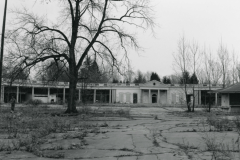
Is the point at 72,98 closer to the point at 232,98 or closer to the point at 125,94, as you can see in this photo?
the point at 232,98

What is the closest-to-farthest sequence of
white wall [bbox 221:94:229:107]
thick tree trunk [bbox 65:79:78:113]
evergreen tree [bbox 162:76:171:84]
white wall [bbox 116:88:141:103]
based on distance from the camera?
1. thick tree trunk [bbox 65:79:78:113]
2. white wall [bbox 221:94:229:107]
3. white wall [bbox 116:88:141:103]
4. evergreen tree [bbox 162:76:171:84]

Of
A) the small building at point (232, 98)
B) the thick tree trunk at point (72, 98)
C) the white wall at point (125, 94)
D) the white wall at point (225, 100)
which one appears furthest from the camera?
the white wall at point (125, 94)

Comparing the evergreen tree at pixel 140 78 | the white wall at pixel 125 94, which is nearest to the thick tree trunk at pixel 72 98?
the white wall at pixel 125 94

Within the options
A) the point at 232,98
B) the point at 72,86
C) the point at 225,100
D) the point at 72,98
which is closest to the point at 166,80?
the point at 225,100

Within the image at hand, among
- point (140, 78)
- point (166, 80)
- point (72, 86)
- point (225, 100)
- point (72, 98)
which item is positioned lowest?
point (225, 100)

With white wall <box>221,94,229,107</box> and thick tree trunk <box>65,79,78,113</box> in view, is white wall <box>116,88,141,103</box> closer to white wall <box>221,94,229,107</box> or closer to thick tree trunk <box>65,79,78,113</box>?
white wall <box>221,94,229,107</box>

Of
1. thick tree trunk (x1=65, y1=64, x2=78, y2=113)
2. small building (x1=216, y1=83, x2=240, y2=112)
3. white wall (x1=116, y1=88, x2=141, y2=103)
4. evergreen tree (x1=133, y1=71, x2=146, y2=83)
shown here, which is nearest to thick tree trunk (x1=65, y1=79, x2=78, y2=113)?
thick tree trunk (x1=65, y1=64, x2=78, y2=113)

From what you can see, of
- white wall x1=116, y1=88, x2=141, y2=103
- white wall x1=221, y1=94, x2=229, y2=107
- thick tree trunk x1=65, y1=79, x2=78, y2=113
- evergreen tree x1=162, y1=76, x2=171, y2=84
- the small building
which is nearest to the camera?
thick tree trunk x1=65, y1=79, x2=78, y2=113

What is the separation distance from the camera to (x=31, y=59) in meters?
20.1

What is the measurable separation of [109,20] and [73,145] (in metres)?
Answer: 16.5

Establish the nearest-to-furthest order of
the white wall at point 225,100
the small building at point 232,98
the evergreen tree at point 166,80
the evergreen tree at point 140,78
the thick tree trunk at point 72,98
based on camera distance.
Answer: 1. the thick tree trunk at point 72,98
2. the small building at point 232,98
3. the white wall at point 225,100
4. the evergreen tree at point 166,80
5. the evergreen tree at point 140,78

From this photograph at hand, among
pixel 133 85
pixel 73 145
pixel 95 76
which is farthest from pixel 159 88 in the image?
pixel 73 145

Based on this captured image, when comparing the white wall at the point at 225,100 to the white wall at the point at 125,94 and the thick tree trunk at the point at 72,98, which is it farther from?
the white wall at the point at 125,94

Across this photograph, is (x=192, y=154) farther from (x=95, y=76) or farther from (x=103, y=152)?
(x=95, y=76)
